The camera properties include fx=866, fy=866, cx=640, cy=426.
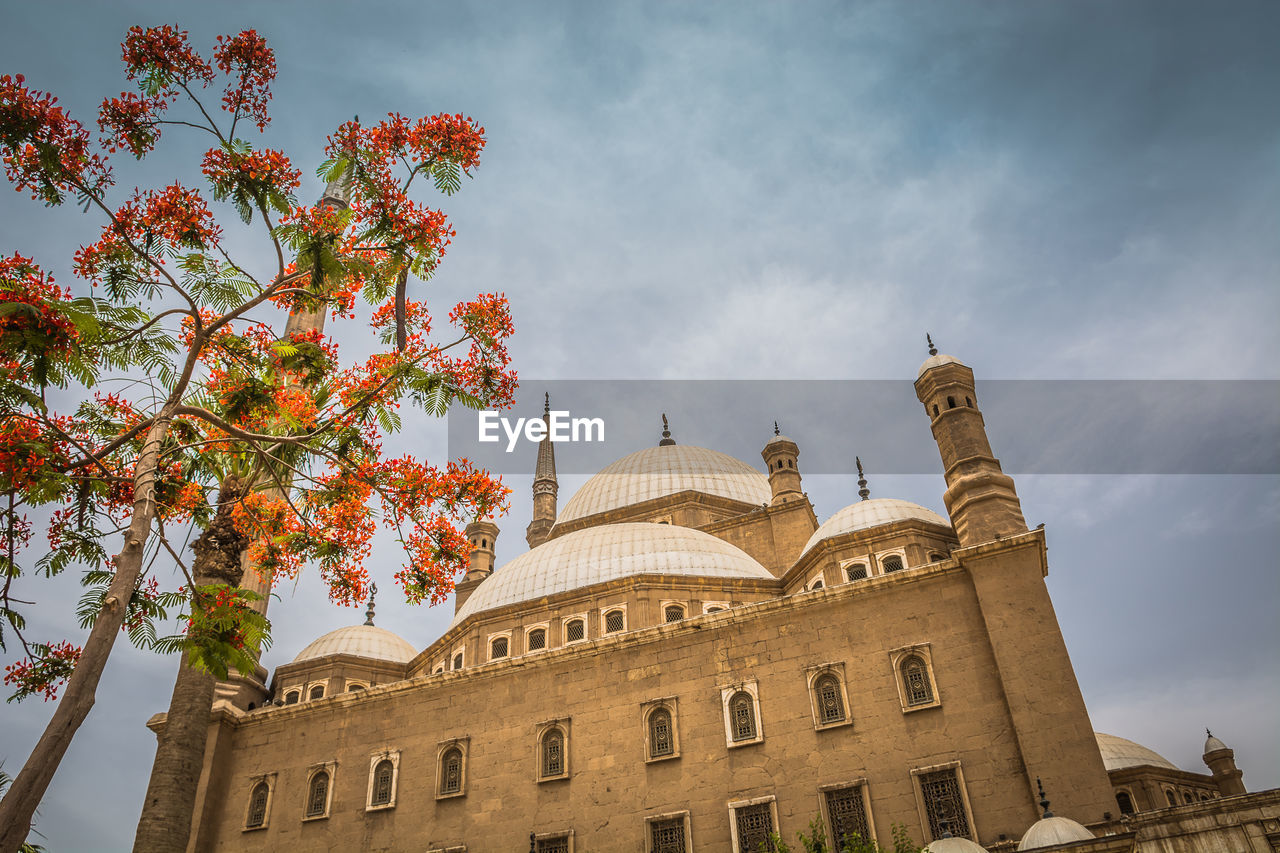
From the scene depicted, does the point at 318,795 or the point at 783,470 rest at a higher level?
the point at 783,470

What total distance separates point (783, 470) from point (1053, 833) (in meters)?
18.5

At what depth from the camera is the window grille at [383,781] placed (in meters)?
19.4

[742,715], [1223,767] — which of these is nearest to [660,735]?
[742,715]

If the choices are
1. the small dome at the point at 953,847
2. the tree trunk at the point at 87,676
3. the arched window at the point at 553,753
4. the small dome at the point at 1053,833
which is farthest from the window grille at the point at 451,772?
the tree trunk at the point at 87,676

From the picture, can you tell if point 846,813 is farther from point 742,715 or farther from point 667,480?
point 667,480

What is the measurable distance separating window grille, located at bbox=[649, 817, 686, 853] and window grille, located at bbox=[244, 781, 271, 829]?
379 inches

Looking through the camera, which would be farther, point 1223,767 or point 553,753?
point 1223,767

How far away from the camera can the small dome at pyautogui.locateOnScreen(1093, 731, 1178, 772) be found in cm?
2467

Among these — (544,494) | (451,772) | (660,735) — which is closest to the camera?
(660,735)

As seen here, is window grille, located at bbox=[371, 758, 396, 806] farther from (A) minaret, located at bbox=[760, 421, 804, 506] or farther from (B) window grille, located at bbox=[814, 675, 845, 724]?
(A) minaret, located at bbox=[760, 421, 804, 506]

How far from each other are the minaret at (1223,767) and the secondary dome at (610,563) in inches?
608

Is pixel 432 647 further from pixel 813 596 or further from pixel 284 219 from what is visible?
pixel 284 219

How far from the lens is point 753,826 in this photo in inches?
639

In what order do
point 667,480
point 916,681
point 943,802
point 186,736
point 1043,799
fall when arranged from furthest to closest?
point 667,480, point 916,681, point 943,802, point 1043,799, point 186,736
